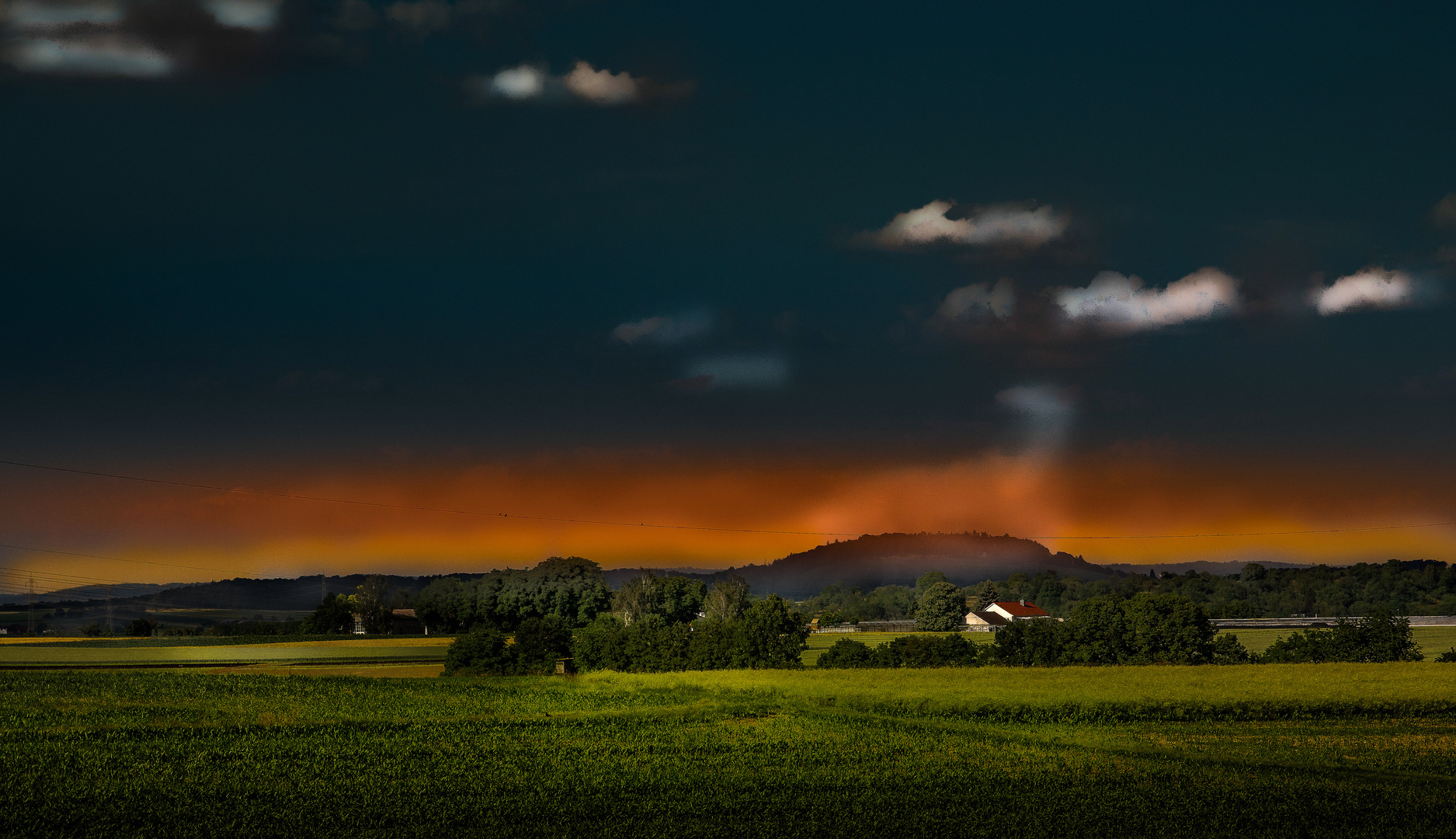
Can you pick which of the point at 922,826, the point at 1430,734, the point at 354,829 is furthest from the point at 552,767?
the point at 1430,734

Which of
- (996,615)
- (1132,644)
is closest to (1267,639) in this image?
(1132,644)

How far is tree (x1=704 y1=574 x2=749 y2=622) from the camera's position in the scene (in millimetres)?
133000

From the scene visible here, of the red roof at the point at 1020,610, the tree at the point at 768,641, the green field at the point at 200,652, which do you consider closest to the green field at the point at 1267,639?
the tree at the point at 768,641

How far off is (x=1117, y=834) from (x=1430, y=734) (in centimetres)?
2479

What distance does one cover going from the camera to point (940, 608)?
136 meters

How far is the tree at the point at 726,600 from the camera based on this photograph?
133000 millimetres

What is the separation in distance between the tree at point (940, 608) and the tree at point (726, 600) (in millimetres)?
23175

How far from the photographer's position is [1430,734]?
38.2 m

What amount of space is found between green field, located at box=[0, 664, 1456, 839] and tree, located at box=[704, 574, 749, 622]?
75468 millimetres

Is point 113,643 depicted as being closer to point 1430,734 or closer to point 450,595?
point 450,595

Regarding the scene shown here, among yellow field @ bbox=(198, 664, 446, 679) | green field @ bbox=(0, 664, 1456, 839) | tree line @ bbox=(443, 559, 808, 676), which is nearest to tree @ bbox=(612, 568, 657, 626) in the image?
tree line @ bbox=(443, 559, 808, 676)

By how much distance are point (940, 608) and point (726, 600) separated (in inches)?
1089

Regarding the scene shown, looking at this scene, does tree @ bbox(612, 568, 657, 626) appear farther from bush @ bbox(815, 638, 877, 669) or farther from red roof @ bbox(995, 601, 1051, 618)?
red roof @ bbox(995, 601, 1051, 618)

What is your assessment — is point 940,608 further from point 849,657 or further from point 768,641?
point 849,657
